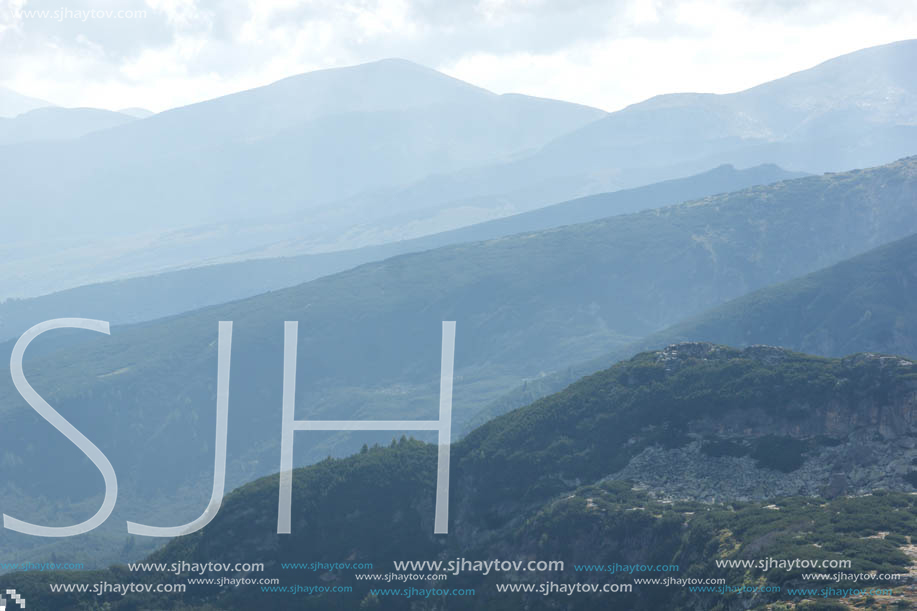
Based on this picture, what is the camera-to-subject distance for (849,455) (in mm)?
84188

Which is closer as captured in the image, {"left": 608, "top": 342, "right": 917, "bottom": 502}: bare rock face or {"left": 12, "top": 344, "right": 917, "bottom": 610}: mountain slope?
{"left": 12, "top": 344, "right": 917, "bottom": 610}: mountain slope

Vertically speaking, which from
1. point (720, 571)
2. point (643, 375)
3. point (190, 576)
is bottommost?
point (190, 576)

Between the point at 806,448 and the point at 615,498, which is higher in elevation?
the point at 806,448

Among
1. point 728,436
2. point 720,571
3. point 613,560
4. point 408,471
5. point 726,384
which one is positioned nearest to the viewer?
point 720,571

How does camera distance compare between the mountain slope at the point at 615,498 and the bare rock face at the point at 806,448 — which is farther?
the bare rock face at the point at 806,448

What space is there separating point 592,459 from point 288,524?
109 feet

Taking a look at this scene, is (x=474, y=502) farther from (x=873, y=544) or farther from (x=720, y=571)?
(x=873, y=544)

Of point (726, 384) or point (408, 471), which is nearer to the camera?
point (726, 384)

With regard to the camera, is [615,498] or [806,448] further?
[615,498]

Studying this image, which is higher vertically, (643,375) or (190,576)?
(643,375)

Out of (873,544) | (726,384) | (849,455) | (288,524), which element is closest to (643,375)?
(726,384)

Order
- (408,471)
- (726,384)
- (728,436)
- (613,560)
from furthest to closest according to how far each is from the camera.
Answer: (408,471), (726,384), (728,436), (613,560)

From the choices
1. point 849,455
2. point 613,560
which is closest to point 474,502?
Answer: point 613,560

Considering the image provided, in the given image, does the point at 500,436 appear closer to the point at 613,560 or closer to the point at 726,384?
the point at 726,384
